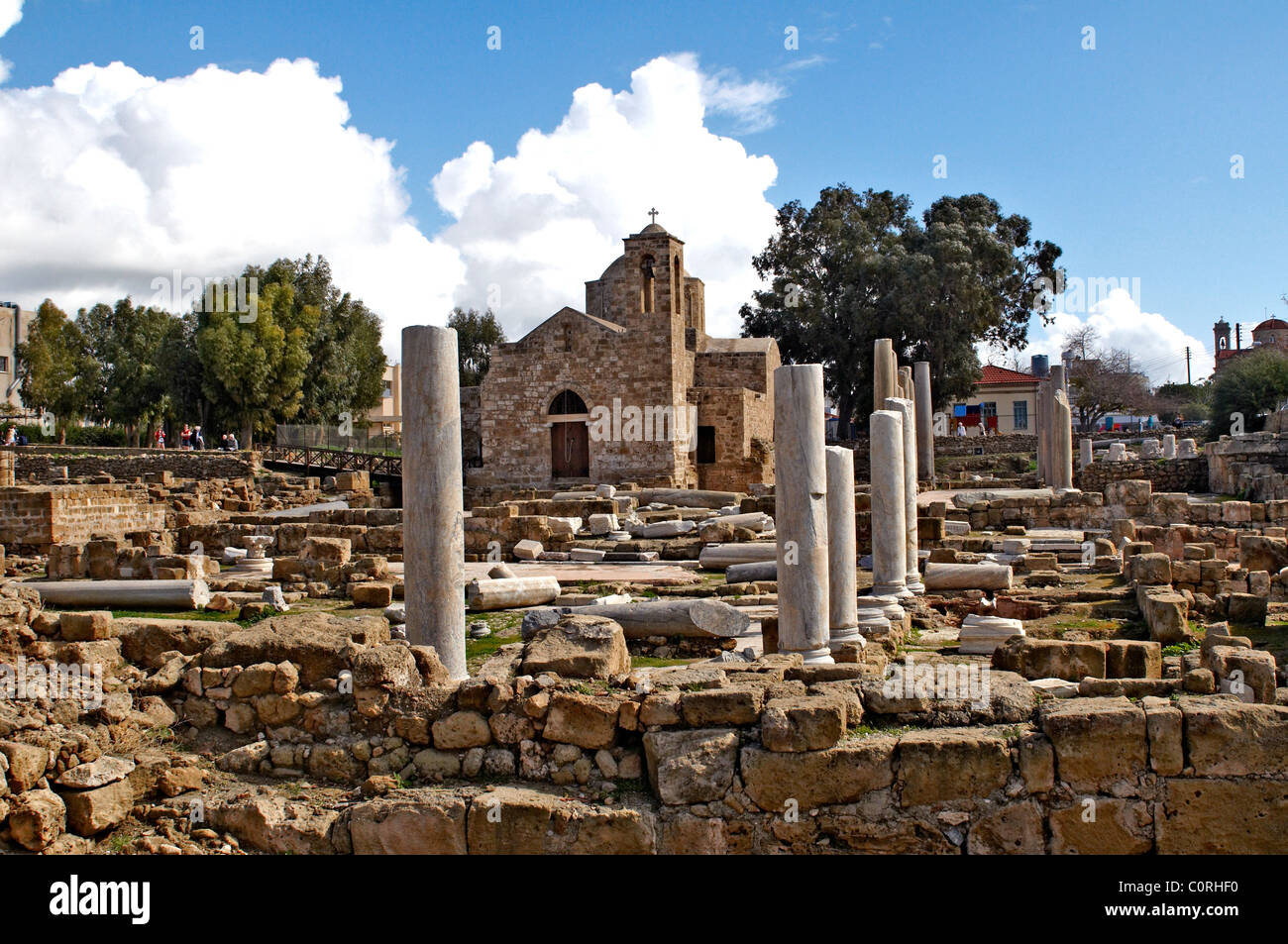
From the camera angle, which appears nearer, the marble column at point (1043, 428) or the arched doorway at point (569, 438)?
the marble column at point (1043, 428)

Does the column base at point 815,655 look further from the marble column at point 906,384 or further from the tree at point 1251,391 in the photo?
the tree at point 1251,391

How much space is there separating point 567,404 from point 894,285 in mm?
13985

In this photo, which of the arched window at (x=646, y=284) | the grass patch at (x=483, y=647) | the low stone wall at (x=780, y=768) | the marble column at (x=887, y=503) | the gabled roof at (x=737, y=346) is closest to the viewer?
the low stone wall at (x=780, y=768)

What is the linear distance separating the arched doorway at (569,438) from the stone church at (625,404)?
0.03m

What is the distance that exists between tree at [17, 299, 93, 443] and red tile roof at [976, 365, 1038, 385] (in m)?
46.0

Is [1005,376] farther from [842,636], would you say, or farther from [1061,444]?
[842,636]

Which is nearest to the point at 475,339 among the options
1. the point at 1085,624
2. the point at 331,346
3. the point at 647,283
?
the point at 331,346

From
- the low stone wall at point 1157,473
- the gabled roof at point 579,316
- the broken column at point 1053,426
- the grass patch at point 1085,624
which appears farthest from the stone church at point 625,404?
the grass patch at point 1085,624

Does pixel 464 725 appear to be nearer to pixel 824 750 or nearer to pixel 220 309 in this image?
pixel 824 750

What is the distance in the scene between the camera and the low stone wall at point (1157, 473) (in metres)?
27.9

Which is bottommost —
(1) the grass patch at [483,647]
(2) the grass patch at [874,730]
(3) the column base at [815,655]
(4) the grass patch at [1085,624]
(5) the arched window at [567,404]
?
(4) the grass patch at [1085,624]

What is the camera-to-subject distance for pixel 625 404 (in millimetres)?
33625

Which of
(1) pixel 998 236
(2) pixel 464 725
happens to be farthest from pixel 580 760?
(1) pixel 998 236

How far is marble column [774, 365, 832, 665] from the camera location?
28.2 feet
